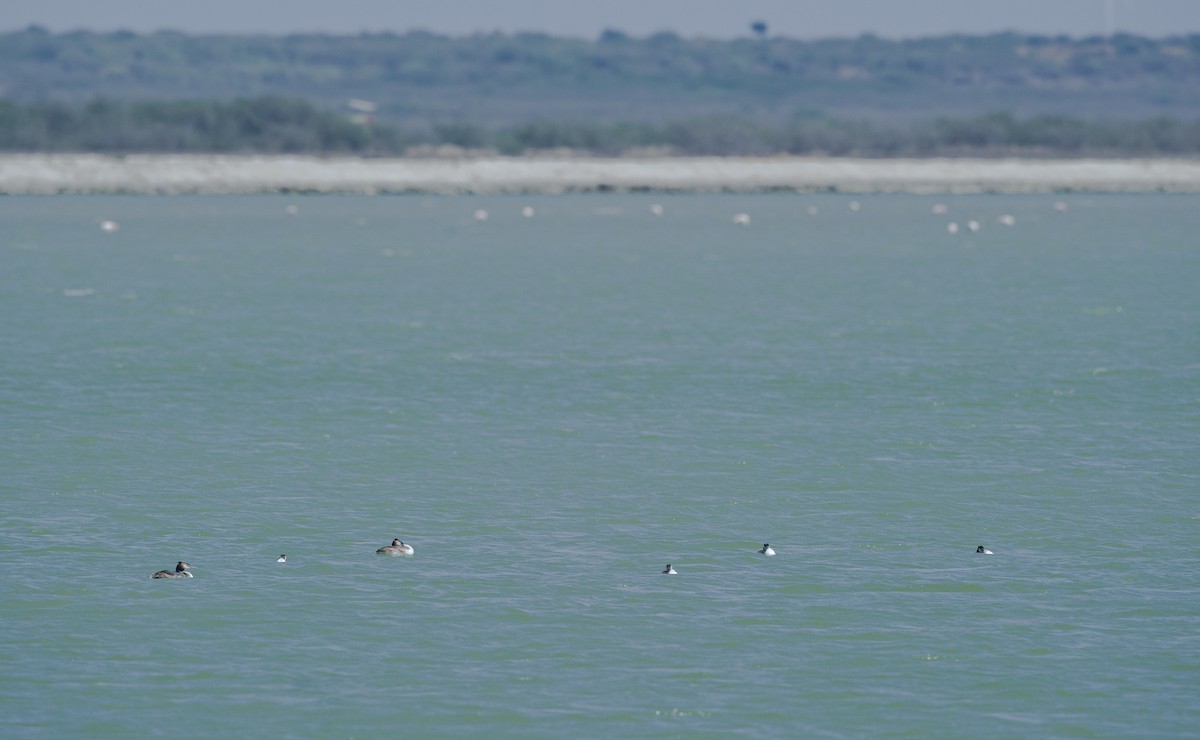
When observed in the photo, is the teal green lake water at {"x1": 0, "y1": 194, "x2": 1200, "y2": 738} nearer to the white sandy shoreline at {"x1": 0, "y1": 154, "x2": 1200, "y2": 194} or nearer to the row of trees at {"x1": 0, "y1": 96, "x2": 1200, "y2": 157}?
the white sandy shoreline at {"x1": 0, "y1": 154, "x2": 1200, "y2": 194}

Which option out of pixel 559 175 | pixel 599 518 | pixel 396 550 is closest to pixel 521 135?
pixel 559 175

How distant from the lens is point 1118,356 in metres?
40.1

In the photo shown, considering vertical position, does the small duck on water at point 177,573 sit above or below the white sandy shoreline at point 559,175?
above

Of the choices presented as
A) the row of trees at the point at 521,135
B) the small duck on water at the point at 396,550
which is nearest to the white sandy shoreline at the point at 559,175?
the row of trees at the point at 521,135

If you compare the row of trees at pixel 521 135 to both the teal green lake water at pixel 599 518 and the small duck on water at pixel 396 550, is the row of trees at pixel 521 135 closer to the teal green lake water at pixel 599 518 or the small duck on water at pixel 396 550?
the teal green lake water at pixel 599 518

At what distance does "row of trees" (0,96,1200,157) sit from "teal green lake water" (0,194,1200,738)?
89.3 metres

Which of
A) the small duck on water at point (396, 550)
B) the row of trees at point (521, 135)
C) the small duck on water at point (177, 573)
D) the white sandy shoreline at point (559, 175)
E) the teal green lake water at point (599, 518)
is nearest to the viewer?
the teal green lake water at point (599, 518)

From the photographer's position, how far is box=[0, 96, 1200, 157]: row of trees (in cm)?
13825

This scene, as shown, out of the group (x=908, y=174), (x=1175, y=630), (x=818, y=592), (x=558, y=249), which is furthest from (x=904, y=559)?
(x=908, y=174)

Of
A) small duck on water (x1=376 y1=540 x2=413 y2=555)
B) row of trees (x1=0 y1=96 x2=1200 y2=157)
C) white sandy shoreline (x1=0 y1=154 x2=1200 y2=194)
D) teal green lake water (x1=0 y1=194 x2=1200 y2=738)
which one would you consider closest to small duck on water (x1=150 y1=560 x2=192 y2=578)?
teal green lake water (x1=0 y1=194 x2=1200 y2=738)

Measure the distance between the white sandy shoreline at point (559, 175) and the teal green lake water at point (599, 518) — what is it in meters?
64.3

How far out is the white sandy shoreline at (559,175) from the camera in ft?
375

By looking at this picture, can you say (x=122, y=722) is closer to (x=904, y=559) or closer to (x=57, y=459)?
(x=904, y=559)

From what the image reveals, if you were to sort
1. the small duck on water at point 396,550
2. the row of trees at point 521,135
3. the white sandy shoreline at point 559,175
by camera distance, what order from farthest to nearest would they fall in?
the row of trees at point 521,135, the white sandy shoreline at point 559,175, the small duck on water at point 396,550
